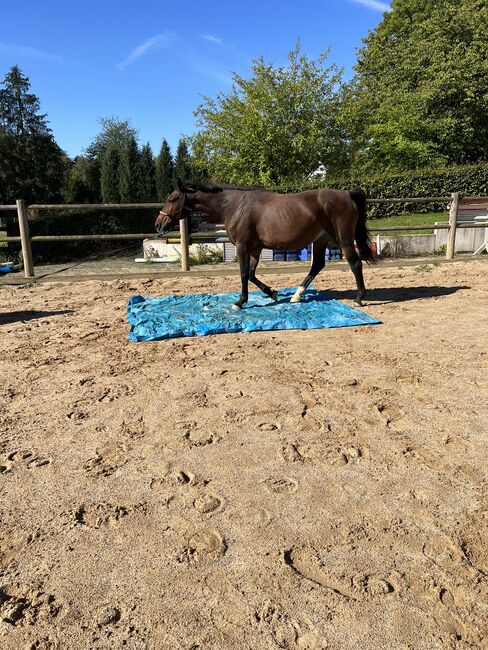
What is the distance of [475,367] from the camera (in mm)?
3479

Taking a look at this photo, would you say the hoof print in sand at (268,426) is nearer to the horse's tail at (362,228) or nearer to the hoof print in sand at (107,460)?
the hoof print in sand at (107,460)

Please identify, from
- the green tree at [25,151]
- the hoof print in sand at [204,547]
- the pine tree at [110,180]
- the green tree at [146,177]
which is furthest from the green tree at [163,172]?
the hoof print in sand at [204,547]

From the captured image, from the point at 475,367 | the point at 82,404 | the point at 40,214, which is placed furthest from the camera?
the point at 40,214

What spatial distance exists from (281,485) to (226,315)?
10.6 ft

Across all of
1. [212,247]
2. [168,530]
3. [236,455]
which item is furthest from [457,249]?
[168,530]

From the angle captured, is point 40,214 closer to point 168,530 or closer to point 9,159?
point 9,159

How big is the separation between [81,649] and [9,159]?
30.4 m

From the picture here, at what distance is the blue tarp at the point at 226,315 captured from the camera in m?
4.70

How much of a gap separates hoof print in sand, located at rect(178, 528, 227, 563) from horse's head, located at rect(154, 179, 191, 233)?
14.6ft

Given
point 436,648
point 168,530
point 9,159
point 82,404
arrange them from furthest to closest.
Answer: point 9,159, point 82,404, point 168,530, point 436,648

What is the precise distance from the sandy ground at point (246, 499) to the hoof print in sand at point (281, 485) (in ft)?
0.04

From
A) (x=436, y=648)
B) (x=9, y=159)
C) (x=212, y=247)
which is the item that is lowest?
(x=436, y=648)

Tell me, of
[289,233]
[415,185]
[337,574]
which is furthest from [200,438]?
[415,185]

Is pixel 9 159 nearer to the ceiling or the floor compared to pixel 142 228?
nearer to the ceiling
